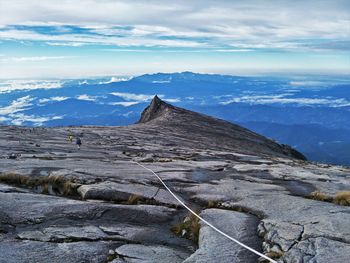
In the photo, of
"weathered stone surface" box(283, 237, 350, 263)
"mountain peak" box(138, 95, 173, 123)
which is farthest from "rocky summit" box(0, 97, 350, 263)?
"mountain peak" box(138, 95, 173, 123)

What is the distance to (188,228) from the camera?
52.5 feet

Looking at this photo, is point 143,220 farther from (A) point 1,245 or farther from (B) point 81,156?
(B) point 81,156

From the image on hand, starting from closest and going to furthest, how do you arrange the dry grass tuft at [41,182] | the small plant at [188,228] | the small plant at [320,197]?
the small plant at [188,228] < the small plant at [320,197] < the dry grass tuft at [41,182]

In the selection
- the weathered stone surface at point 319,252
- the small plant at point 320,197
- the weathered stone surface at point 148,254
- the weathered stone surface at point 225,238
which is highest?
the weathered stone surface at point 319,252

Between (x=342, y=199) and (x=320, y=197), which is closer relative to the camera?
(x=342, y=199)

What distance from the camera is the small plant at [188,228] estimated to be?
15406 mm

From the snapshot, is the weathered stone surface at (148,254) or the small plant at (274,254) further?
the weathered stone surface at (148,254)

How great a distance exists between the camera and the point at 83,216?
1684 centimetres

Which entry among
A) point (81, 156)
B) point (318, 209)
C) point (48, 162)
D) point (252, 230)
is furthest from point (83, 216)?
point (81, 156)

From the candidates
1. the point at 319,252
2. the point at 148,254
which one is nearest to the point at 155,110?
the point at 148,254

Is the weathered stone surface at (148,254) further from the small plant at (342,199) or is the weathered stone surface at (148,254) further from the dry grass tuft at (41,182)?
the small plant at (342,199)

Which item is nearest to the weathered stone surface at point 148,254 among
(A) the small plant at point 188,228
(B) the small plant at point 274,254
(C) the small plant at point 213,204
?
(A) the small plant at point 188,228

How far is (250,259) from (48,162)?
1957 cm

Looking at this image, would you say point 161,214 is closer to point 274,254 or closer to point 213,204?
point 213,204
